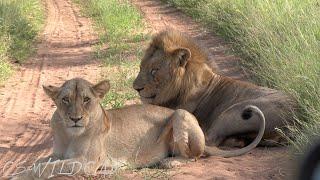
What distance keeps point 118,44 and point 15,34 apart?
7.71 feet

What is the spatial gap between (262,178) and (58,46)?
980cm

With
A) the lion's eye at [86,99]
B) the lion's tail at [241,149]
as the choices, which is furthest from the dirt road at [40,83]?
the lion's tail at [241,149]

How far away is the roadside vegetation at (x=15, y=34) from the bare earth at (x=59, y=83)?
0.23 meters

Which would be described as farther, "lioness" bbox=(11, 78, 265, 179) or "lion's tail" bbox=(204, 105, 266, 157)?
"lion's tail" bbox=(204, 105, 266, 157)

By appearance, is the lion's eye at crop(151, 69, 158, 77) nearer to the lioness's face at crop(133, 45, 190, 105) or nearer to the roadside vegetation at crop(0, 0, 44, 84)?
the lioness's face at crop(133, 45, 190, 105)

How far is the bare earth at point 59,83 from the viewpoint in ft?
18.5

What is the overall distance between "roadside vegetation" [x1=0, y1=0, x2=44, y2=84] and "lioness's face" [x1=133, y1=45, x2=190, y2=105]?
4.02 m

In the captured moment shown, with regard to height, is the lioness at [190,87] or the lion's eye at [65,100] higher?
the lion's eye at [65,100]

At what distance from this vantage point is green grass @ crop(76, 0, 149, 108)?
9078 millimetres

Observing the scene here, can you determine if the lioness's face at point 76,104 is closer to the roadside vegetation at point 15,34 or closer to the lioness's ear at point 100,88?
the lioness's ear at point 100,88

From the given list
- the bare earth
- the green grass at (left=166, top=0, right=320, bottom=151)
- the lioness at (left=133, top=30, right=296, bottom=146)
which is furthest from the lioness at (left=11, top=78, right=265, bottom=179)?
the green grass at (left=166, top=0, right=320, bottom=151)

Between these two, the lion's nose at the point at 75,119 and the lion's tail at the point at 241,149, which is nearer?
the lion's nose at the point at 75,119

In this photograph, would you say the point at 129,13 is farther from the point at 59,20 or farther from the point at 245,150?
the point at 245,150

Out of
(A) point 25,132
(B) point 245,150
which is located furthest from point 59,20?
(B) point 245,150
